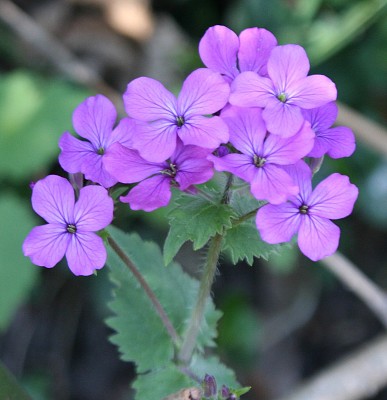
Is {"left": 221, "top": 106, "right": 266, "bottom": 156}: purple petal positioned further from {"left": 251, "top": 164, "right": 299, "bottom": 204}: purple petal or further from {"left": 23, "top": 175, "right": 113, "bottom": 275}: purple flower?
{"left": 23, "top": 175, "right": 113, "bottom": 275}: purple flower

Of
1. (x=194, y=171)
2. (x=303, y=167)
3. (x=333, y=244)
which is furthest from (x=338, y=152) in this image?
(x=194, y=171)

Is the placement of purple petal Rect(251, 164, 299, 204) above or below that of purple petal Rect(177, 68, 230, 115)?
below

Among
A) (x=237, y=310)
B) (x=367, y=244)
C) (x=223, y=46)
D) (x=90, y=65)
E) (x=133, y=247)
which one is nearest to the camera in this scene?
(x=223, y=46)

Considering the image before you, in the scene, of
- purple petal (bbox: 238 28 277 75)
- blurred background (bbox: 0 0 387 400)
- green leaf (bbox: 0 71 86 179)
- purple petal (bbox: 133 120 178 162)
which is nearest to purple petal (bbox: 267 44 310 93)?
purple petal (bbox: 238 28 277 75)

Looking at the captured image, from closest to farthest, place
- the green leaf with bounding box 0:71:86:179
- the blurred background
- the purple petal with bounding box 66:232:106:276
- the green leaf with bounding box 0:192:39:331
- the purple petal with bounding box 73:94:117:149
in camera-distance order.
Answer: the purple petal with bounding box 66:232:106:276
the purple petal with bounding box 73:94:117:149
the green leaf with bounding box 0:192:39:331
the blurred background
the green leaf with bounding box 0:71:86:179

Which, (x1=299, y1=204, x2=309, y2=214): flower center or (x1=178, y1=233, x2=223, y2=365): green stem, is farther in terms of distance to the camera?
(x1=178, y1=233, x2=223, y2=365): green stem

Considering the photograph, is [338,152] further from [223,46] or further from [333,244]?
[223,46]
